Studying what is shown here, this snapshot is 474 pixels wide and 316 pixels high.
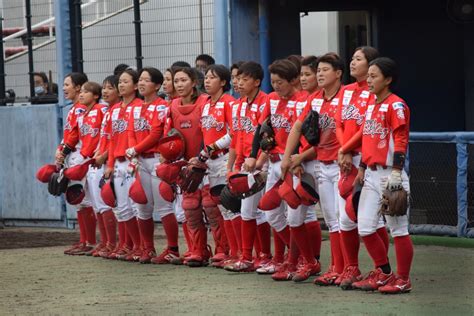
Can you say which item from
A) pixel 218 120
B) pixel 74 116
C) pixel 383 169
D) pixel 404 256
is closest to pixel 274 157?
pixel 218 120

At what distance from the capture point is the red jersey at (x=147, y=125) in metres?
10.7

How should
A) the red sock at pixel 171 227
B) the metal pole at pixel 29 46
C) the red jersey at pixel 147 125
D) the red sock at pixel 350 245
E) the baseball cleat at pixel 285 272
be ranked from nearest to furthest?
the red sock at pixel 350 245
the baseball cleat at pixel 285 272
the red jersey at pixel 147 125
the red sock at pixel 171 227
the metal pole at pixel 29 46

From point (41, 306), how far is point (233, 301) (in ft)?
4.26

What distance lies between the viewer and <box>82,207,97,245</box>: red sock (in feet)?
39.0

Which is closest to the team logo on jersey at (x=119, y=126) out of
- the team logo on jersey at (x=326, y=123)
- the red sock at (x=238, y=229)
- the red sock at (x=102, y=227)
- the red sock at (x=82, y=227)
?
the red sock at (x=102, y=227)

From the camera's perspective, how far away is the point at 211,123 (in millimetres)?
10180

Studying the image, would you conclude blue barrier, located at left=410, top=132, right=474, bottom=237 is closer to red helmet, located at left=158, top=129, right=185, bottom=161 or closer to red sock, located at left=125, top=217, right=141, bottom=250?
red helmet, located at left=158, top=129, right=185, bottom=161

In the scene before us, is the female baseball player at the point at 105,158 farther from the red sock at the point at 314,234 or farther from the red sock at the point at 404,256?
the red sock at the point at 404,256

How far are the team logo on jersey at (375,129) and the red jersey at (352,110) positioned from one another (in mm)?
199

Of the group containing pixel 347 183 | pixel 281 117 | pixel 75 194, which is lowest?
pixel 75 194

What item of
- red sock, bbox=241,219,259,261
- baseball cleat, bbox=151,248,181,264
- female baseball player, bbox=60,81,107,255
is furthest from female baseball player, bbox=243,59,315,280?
female baseball player, bbox=60,81,107,255

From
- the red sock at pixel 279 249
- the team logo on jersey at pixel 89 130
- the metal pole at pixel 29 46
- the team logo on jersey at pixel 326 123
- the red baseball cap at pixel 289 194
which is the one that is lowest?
the red sock at pixel 279 249

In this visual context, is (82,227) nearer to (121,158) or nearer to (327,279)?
(121,158)

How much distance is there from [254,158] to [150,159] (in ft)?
5.55
